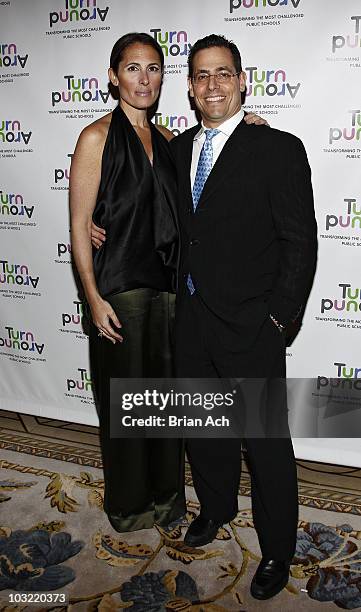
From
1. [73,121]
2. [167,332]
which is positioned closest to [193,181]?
[167,332]

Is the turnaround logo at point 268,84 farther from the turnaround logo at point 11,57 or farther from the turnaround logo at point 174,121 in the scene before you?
the turnaround logo at point 11,57

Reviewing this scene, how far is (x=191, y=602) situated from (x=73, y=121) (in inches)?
104

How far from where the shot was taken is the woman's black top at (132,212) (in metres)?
2.44

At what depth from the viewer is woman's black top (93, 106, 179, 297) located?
2438 mm

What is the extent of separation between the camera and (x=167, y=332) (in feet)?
8.68

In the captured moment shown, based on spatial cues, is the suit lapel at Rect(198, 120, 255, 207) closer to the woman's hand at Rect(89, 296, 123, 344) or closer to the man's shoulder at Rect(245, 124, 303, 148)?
the man's shoulder at Rect(245, 124, 303, 148)

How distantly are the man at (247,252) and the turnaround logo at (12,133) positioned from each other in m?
1.66

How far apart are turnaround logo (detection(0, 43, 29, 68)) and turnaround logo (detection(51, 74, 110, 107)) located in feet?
0.95

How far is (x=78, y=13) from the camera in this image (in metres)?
3.48

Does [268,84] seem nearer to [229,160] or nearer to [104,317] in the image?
[229,160]

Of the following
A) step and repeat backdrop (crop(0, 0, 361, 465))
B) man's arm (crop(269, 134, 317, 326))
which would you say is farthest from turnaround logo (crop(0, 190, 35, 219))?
man's arm (crop(269, 134, 317, 326))

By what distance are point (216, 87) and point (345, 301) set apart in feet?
4.94

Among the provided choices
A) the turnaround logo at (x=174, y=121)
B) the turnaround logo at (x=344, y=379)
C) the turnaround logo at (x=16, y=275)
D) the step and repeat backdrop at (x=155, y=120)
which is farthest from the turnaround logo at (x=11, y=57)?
the turnaround logo at (x=344, y=379)

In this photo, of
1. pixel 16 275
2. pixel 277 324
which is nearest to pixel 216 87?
pixel 277 324
